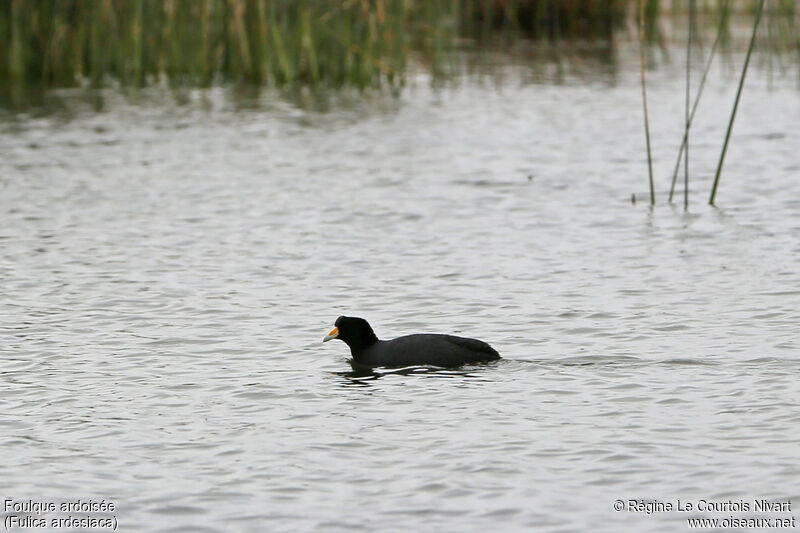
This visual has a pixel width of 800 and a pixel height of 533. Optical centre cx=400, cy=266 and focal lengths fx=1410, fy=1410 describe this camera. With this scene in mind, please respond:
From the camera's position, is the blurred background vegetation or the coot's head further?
the blurred background vegetation

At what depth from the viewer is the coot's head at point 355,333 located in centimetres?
1051

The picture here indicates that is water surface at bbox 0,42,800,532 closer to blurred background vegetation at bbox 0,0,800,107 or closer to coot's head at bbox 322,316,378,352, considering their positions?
coot's head at bbox 322,316,378,352

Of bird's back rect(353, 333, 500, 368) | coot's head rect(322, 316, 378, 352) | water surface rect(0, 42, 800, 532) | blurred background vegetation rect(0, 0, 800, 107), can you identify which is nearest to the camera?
water surface rect(0, 42, 800, 532)

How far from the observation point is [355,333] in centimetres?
1055

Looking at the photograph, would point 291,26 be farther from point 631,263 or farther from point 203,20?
point 631,263

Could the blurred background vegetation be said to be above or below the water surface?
above

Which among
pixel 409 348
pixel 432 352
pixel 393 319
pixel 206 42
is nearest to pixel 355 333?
pixel 409 348

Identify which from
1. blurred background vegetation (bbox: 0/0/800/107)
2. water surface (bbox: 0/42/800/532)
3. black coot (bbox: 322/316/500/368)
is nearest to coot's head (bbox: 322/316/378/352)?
black coot (bbox: 322/316/500/368)

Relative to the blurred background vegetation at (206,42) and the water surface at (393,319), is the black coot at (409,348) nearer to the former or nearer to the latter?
the water surface at (393,319)

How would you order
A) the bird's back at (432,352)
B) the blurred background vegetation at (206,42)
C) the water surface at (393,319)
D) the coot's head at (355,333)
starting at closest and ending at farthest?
the water surface at (393,319), the bird's back at (432,352), the coot's head at (355,333), the blurred background vegetation at (206,42)

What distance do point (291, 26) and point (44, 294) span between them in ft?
43.3

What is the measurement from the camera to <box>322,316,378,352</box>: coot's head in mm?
10508

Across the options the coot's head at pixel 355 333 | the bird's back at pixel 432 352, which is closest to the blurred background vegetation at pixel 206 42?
the coot's head at pixel 355 333

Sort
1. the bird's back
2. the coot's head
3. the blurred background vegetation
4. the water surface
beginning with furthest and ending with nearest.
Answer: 1. the blurred background vegetation
2. the coot's head
3. the bird's back
4. the water surface
